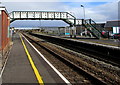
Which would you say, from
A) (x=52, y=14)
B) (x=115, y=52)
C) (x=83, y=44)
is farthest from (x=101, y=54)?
(x=52, y=14)

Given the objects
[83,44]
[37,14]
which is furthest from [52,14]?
[83,44]

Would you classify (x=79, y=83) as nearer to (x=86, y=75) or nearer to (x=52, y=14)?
(x=86, y=75)

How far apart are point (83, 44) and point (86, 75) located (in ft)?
37.8

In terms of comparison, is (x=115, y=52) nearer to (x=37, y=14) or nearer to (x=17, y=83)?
(x=17, y=83)

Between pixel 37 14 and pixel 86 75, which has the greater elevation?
pixel 37 14

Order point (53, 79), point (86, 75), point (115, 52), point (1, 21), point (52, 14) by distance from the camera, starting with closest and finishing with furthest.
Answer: point (53, 79)
point (86, 75)
point (115, 52)
point (1, 21)
point (52, 14)

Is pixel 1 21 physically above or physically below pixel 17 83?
above

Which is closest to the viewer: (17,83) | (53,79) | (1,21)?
(17,83)

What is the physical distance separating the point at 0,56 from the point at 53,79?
7329 millimetres

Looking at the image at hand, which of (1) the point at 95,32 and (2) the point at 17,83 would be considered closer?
(2) the point at 17,83

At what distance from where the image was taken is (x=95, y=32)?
4034cm

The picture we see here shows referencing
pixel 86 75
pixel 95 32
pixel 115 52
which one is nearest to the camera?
pixel 86 75

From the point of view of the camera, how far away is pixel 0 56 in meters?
13.4

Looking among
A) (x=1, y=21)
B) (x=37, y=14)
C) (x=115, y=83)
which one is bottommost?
(x=115, y=83)
